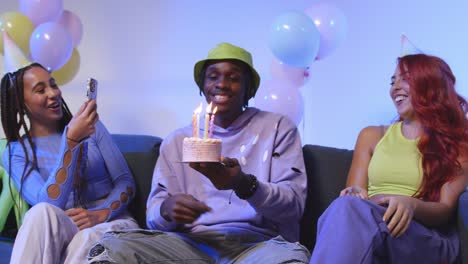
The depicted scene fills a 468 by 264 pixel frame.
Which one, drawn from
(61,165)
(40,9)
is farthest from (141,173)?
(40,9)

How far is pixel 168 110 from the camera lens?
11.4 ft

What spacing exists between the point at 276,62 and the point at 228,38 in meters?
0.76

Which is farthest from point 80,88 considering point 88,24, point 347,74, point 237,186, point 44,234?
point 237,186

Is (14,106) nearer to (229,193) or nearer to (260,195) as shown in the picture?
(229,193)

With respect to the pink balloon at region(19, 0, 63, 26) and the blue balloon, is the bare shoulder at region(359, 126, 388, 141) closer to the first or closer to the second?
the blue balloon

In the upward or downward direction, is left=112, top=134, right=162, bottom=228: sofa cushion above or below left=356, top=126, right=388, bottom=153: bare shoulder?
below

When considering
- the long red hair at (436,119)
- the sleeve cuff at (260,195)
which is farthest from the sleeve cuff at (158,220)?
the long red hair at (436,119)

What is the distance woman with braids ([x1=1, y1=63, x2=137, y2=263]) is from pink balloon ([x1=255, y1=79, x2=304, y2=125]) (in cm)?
74

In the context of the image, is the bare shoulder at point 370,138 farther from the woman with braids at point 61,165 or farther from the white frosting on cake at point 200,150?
the woman with braids at point 61,165

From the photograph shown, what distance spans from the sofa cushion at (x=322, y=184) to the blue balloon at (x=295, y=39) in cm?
50

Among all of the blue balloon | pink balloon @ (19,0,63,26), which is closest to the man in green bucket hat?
the blue balloon

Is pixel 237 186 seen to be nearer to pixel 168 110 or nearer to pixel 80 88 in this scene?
pixel 168 110

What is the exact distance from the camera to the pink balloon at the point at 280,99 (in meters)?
2.55

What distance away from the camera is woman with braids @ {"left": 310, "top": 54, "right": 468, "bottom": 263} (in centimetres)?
139
